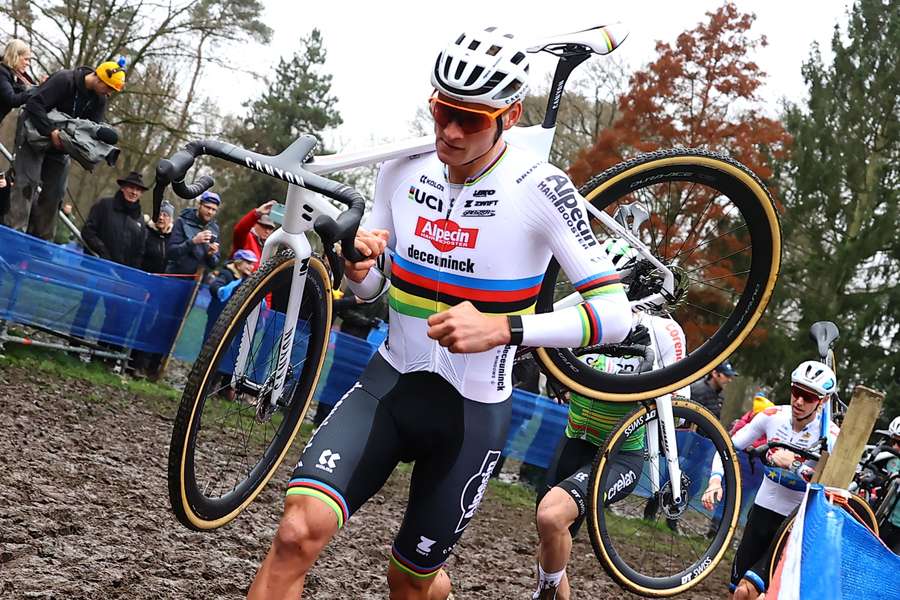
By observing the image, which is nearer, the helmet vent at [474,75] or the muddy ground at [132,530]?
the helmet vent at [474,75]

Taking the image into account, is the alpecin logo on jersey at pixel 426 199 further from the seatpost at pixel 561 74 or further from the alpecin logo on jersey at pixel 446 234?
the seatpost at pixel 561 74

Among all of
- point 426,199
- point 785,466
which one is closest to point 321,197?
point 426,199

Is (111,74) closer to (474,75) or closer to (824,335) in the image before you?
(474,75)

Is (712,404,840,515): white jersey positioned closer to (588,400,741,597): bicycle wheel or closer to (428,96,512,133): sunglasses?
(588,400,741,597): bicycle wheel

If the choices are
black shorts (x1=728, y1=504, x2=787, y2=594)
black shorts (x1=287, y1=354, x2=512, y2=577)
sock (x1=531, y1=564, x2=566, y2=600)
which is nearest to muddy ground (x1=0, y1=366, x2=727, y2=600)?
sock (x1=531, y1=564, x2=566, y2=600)

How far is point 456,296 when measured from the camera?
4.02m

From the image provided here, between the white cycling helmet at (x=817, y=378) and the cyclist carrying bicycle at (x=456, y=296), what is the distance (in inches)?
189

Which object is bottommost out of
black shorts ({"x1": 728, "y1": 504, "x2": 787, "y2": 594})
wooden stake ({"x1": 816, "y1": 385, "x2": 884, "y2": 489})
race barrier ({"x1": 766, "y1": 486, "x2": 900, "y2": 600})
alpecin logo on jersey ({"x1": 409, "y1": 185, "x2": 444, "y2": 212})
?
black shorts ({"x1": 728, "y1": 504, "x2": 787, "y2": 594})

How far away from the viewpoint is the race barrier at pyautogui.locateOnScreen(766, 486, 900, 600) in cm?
457

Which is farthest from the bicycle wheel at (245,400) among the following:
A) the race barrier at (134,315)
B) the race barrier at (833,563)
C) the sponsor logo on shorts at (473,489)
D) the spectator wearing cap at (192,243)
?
the spectator wearing cap at (192,243)

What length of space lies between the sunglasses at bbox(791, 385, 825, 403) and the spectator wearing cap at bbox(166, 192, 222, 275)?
673 cm

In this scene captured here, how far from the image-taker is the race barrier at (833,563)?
4.57m

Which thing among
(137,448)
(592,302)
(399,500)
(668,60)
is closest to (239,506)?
(592,302)

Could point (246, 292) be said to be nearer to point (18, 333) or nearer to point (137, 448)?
point (137, 448)
